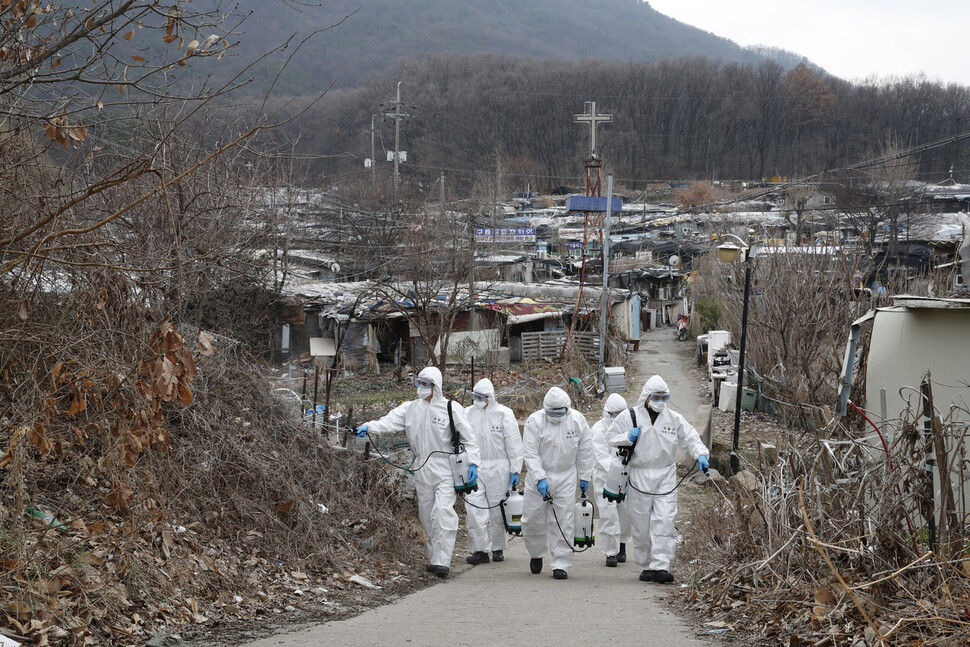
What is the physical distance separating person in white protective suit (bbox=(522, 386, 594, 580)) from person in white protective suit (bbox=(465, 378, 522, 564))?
1.30ft

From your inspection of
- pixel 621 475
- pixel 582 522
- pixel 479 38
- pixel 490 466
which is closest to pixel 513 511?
pixel 490 466

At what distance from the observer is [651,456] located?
9.36 m

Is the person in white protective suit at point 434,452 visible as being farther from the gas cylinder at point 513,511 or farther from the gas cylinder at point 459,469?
the gas cylinder at point 513,511

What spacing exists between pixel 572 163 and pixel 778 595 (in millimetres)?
77168

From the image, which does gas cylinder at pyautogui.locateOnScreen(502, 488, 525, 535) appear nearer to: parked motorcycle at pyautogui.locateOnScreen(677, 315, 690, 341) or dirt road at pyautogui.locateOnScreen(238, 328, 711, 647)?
dirt road at pyautogui.locateOnScreen(238, 328, 711, 647)

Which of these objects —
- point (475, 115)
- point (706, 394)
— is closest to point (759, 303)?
point (706, 394)

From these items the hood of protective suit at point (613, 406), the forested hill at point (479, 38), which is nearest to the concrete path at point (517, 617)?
the hood of protective suit at point (613, 406)

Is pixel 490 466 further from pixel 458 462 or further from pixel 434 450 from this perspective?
pixel 434 450

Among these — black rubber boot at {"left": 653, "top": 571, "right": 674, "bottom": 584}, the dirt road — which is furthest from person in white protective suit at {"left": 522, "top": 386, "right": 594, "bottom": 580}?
black rubber boot at {"left": 653, "top": 571, "right": 674, "bottom": 584}

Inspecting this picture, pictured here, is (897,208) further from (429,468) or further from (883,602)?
(883,602)

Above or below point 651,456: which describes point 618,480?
below

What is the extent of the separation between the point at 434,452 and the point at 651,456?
2251 millimetres

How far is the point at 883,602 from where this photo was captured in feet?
16.6

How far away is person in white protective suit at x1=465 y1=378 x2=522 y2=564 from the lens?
10.1 meters
